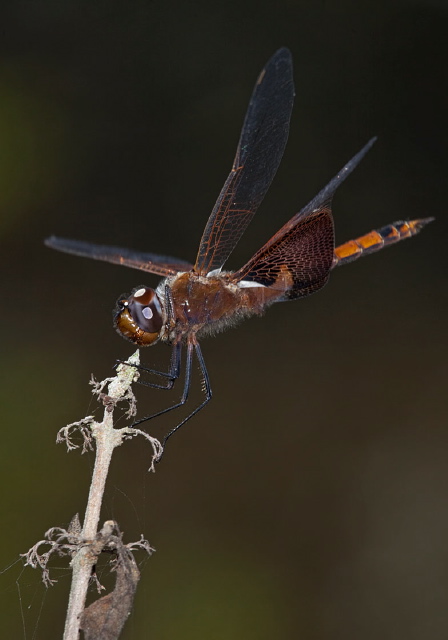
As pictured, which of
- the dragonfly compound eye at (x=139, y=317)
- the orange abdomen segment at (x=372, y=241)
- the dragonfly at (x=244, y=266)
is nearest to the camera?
the dragonfly compound eye at (x=139, y=317)

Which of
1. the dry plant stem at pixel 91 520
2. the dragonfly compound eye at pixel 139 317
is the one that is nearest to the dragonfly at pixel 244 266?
the dragonfly compound eye at pixel 139 317

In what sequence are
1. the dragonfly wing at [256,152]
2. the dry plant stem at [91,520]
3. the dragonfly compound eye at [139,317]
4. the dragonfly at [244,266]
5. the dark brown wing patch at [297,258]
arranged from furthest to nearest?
1. the dragonfly wing at [256,152]
2. the dark brown wing patch at [297,258]
3. the dragonfly at [244,266]
4. the dragonfly compound eye at [139,317]
5. the dry plant stem at [91,520]

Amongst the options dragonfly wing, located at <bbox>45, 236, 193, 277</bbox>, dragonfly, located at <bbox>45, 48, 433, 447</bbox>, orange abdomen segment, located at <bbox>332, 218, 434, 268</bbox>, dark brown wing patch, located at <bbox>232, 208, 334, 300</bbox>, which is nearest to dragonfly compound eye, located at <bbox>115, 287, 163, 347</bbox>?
dragonfly, located at <bbox>45, 48, 433, 447</bbox>

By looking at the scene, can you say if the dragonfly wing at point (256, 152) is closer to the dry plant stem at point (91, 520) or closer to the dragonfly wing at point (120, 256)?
the dragonfly wing at point (120, 256)

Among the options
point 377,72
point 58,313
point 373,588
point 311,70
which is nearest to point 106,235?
point 58,313

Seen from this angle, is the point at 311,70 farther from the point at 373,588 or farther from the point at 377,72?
A: the point at 373,588

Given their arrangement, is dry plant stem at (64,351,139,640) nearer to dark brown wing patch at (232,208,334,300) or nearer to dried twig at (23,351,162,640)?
dried twig at (23,351,162,640)
